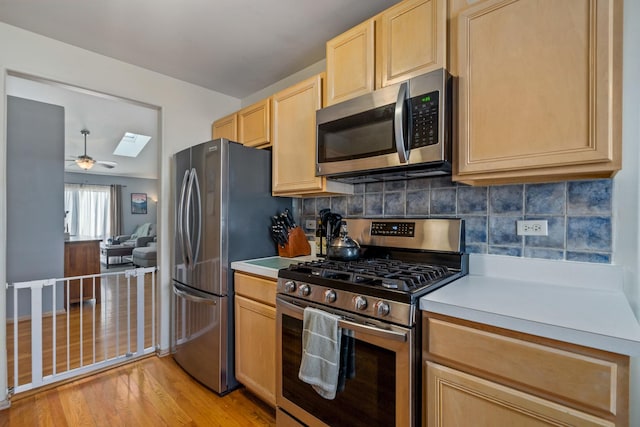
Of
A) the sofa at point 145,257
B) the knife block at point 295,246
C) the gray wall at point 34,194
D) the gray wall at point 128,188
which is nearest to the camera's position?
the knife block at point 295,246

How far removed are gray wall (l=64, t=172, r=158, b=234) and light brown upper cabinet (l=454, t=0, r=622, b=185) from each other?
8.60m

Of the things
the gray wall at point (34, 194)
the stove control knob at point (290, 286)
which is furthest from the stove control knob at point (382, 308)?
the gray wall at point (34, 194)

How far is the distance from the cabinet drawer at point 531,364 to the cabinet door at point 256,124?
1.80m

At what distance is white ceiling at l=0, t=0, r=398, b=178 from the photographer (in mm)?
1777

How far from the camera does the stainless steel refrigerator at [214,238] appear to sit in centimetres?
204

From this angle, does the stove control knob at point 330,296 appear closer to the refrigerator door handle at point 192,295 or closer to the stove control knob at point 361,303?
the stove control knob at point 361,303

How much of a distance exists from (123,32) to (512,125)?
239cm

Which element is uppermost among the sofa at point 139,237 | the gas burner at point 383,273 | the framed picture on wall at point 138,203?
the framed picture on wall at point 138,203

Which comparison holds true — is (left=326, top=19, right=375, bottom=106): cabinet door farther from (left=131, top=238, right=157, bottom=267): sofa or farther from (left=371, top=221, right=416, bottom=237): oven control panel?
(left=131, top=238, right=157, bottom=267): sofa

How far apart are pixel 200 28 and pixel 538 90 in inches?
77.1

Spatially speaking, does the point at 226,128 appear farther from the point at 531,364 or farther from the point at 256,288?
the point at 531,364

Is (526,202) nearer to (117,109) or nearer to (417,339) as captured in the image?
(417,339)

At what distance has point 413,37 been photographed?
148cm

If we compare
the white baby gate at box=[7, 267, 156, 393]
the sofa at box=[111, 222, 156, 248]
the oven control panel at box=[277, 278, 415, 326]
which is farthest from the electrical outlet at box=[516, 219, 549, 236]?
the sofa at box=[111, 222, 156, 248]
